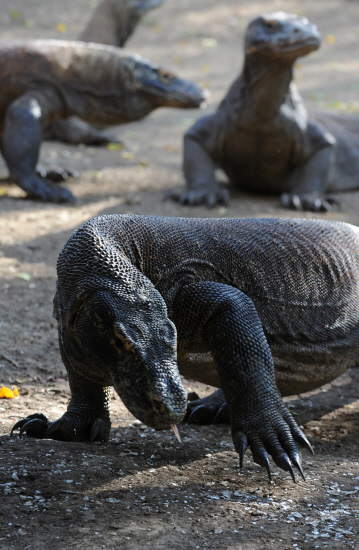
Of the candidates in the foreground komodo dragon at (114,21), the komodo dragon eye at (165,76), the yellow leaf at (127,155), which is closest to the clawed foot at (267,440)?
the komodo dragon eye at (165,76)

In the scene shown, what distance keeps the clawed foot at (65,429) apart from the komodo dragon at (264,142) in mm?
4840

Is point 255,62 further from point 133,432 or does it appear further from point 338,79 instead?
point 338,79

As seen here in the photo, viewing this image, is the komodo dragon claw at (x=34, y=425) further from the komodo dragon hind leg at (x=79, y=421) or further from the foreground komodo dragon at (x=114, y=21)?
the foreground komodo dragon at (x=114, y=21)

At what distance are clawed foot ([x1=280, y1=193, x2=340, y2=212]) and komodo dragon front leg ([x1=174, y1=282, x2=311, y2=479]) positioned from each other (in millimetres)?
5069

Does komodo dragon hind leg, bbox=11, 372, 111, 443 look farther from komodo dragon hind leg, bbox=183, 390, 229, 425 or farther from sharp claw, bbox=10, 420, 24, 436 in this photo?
komodo dragon hind leg, bbox=183, 390, 229, 425

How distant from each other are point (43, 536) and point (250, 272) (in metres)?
1.56

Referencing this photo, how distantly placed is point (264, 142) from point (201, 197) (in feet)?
3.03

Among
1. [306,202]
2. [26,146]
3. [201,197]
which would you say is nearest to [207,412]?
[201,197]

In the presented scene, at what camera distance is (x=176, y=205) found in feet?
26.2

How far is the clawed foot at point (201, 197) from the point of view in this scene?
26.2 feet

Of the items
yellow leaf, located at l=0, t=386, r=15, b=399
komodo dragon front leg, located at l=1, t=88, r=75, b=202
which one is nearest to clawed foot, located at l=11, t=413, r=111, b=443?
yellow leaf, located at l=0, t=386, r=15, b=399

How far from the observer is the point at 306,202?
8.13 meters

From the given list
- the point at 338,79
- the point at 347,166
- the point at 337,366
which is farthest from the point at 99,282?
the point at 338,79

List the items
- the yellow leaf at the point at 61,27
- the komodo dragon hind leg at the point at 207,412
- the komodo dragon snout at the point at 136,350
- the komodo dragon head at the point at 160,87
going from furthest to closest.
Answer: the yellow leaf at the point at 61,27 < the komodo dragon head at the point at 160,87 < the komodo dragon hind leg at the point at 207,412 < the komodo dragon snout at the point at 136,350
